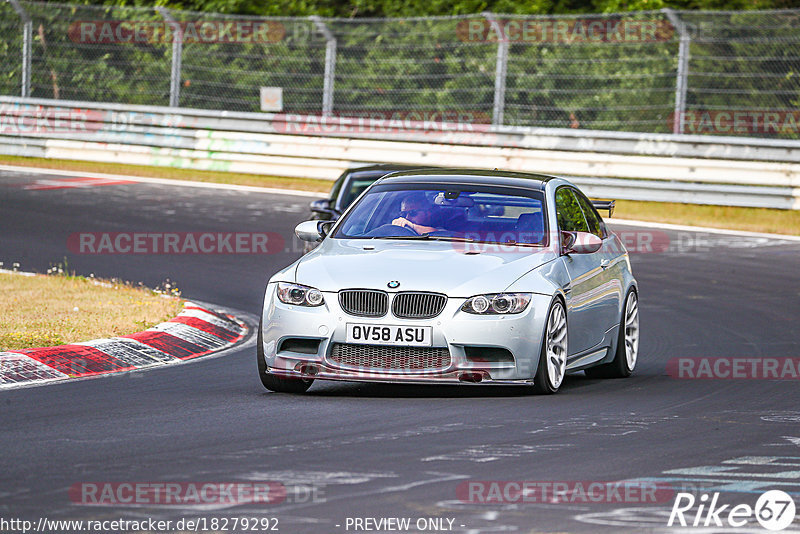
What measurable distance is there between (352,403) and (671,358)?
3.67 metres

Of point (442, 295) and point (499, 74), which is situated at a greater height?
point (499, 74)

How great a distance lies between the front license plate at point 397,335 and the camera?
872 cm

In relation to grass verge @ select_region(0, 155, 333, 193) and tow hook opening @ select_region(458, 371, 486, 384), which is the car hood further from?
grass verge @ select_region(0, 155, 333, 193)

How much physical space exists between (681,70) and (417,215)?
12.7 meters

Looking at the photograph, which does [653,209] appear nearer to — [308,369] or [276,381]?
[276,381]

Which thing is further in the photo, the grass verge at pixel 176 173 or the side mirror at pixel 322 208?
the grass verge at pixel 176 173

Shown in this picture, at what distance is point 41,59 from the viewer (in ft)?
90.7

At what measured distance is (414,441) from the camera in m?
7.32

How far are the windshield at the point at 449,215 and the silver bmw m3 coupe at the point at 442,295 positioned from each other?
1cm

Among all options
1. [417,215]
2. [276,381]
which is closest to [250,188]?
[417,215]

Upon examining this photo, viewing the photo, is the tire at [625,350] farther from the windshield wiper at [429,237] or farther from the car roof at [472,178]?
the windshield wiper at [429,237]

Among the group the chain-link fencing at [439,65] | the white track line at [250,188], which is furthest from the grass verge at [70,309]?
the chain-link fencing at [439,65]

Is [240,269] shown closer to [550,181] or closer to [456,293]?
[550,181]

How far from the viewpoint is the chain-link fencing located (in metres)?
22.0
